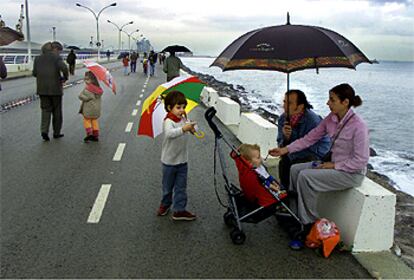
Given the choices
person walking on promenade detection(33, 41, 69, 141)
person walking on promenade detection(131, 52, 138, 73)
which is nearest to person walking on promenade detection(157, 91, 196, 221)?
person walking on promenade detection(33, 41, 69, 141)

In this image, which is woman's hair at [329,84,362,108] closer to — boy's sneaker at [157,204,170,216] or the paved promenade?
the paved promenade

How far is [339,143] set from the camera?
465 cm

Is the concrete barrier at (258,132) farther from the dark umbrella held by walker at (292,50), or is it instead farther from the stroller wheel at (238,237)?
the stroller wheel at (238,237)

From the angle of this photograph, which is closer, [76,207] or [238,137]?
[76,207]

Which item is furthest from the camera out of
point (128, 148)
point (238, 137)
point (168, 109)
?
point (238, 137)

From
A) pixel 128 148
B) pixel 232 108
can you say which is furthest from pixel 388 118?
pixel 128 148

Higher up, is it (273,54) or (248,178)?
(273,54)

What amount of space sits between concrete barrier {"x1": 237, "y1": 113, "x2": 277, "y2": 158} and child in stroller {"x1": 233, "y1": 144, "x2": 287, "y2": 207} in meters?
3.63

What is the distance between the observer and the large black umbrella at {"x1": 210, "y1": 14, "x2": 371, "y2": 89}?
468cm

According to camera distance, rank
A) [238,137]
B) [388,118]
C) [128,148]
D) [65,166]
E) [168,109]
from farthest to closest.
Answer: [388,118] → [238,137] → [128,148] → [65,166] → [168,109]

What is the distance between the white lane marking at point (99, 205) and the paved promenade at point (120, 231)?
41 millimetres

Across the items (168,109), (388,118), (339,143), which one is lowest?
(388,118)

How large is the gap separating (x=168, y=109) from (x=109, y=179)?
242cm

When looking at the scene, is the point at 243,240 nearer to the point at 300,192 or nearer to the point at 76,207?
the point at 300,192
